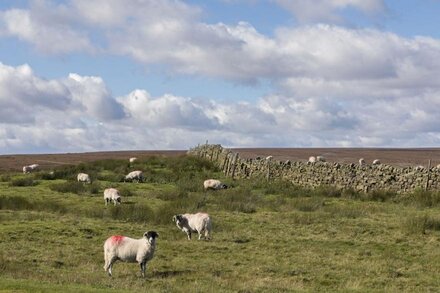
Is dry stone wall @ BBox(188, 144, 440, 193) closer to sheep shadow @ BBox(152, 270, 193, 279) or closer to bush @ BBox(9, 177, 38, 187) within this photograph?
bush @ BBox(9, 177, 38, 187)

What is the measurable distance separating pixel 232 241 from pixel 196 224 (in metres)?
1.40

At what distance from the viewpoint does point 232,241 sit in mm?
22891

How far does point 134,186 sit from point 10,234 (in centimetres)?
Answer: 1770

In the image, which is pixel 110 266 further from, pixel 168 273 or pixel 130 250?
pixel 168 273

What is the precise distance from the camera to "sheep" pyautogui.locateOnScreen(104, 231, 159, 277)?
17.8 meters

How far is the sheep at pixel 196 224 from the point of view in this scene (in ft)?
76.1

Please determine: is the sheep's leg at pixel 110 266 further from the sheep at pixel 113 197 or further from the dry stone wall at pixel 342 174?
the dry stone wall at pixel 342 174

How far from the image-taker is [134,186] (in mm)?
40188

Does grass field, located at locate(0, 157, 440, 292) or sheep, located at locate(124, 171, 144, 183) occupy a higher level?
sheep, located at locate(124, 171, 144, 183)

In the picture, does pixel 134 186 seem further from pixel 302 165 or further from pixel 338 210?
pixel 338 210

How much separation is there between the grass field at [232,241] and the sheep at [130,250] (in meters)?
0.38

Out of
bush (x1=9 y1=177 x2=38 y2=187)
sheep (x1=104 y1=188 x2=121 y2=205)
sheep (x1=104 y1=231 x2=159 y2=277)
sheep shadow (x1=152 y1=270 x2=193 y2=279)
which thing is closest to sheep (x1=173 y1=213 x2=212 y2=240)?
sheep shadow (x1=152 y1=270 x2=193 y2=279)

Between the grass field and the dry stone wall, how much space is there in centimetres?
168

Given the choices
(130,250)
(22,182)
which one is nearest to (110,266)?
(130,250)
